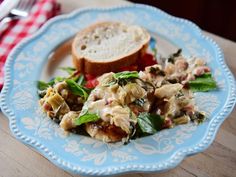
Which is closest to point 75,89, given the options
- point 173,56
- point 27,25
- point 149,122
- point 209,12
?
point 149,122

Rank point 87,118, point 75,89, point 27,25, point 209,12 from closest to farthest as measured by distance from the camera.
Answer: point 87,118 < point 75,89 < point 27,25 < point 209,12

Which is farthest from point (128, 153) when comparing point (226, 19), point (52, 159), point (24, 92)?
point (226, 19)

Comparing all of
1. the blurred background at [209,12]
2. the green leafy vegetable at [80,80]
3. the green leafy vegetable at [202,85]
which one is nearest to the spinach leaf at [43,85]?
the green leafy vegetable at [80,80]

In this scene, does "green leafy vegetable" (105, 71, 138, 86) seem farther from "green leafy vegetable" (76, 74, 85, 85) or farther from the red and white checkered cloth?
the red and white checkered cloth

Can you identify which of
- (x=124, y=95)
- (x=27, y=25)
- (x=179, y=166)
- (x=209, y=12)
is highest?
(x=124, y=95)

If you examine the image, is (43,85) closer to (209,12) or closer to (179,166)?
(179,166)

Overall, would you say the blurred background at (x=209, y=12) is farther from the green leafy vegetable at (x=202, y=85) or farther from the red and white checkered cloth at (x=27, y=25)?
the green leafy vegetable at (x=202, y=85)

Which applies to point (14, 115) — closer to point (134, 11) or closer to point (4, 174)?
point (4, 174)

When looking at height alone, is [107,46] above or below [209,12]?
above
